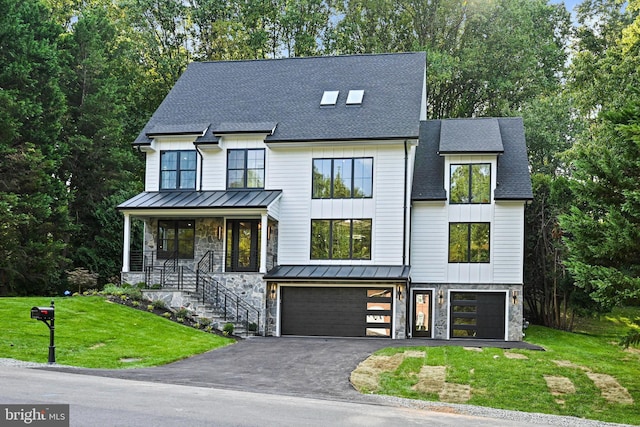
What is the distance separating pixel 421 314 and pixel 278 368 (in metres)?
10.5

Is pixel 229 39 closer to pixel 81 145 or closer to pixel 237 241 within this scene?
pixel 81 145

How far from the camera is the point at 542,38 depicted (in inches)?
1768

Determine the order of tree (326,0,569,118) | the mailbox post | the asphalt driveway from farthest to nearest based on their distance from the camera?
1. tree (326,0,569,118)
2. the mailbox post
3. the asphalt driveway

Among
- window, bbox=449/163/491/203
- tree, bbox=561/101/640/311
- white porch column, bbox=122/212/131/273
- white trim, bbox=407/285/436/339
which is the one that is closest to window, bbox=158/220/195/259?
white porch column, bbox=122/212/131/273

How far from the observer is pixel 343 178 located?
27.0 m

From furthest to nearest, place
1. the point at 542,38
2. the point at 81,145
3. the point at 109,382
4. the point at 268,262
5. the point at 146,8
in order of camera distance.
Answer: the point at 542,38
the point at 146,8
the point at 81,145
the point at 268,262
the point at 109,382

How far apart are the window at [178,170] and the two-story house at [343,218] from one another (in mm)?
42

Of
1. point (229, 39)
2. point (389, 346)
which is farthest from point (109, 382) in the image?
point (229, 39)

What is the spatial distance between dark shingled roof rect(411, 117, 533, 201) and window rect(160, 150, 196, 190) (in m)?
8.38

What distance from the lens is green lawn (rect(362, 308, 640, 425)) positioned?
14.6 metres

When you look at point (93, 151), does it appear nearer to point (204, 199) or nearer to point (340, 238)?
point (204, 199)

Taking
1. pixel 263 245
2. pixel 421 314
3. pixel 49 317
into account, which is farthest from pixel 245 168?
pixel 49 317

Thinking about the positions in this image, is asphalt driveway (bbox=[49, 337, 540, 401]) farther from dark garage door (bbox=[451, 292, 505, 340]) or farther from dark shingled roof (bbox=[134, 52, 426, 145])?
dark shingled roof (bbox=[134, 52, 426, 145])

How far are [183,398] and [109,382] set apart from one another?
227cm
